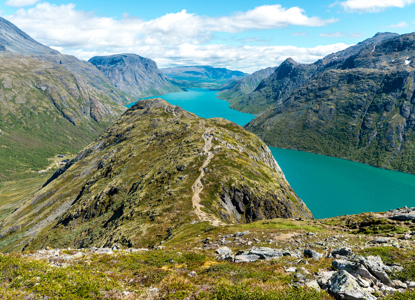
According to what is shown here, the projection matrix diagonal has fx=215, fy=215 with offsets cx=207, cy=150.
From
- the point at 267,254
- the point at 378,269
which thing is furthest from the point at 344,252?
the point at 267,254

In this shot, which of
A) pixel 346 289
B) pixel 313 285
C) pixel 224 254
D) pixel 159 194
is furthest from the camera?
pixel 159 194

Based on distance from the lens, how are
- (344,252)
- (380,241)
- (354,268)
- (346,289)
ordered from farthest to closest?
(380,241) < (344,252) < (354,268) < (346,289)

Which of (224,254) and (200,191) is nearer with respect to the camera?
(224,254)

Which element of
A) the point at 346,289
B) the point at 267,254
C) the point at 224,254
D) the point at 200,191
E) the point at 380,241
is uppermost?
the point at 346,289

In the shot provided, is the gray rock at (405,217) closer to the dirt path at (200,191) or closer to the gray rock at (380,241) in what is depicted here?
the gray rock at (380,241)

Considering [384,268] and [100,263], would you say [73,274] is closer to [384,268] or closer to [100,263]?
[100,263]

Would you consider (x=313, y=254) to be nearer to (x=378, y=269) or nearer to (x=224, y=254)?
(x=378, y=269)

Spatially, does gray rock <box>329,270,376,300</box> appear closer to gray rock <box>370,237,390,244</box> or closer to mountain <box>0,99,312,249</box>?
gray rock <box>370,237,390,244</box>
